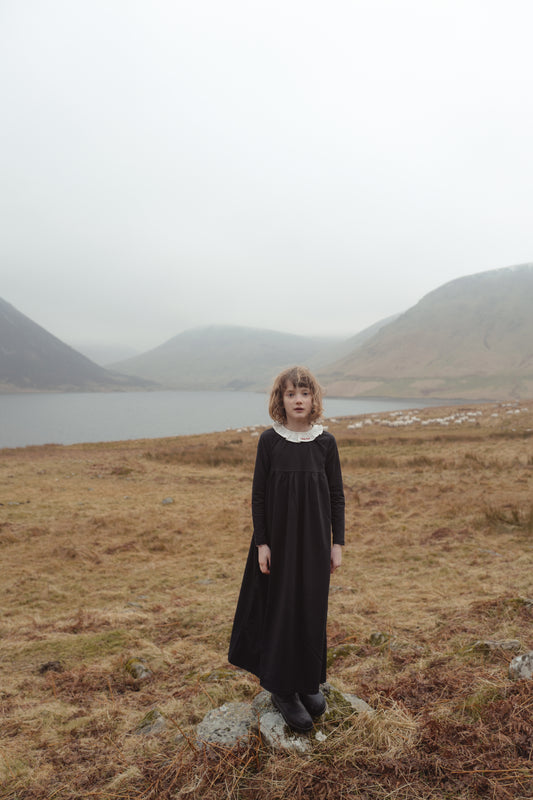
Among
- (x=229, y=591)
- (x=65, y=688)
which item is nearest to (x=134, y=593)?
(x=229, y=591)

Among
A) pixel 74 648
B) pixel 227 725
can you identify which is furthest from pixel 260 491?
pixel 74 648

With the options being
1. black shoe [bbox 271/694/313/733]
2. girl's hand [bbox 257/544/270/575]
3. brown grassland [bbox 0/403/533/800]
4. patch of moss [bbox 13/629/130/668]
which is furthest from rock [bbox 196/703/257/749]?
patch of moss [bbox 13/629/130/668]

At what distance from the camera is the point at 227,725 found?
2.70 metres

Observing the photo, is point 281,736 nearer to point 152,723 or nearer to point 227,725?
point 227,725

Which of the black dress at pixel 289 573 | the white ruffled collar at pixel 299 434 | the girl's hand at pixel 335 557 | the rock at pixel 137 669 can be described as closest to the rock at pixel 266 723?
the black dress at pixel 289 573

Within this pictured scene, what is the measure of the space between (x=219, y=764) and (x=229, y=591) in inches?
153

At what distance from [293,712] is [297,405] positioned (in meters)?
2.07

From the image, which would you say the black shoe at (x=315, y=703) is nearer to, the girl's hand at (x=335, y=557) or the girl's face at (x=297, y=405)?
the girl's hand at (x=335, y=557)

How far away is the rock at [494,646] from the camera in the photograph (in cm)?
337

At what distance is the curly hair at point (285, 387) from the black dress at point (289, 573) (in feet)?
0.41

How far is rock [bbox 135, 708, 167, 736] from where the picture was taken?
2.83 metres

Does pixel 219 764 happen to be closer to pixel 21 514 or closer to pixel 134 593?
pixel 134 593

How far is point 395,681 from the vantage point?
315 centimetres

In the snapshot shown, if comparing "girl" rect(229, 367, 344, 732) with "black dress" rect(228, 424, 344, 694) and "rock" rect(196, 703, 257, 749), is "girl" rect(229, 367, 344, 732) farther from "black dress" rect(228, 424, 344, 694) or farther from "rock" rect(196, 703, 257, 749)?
"rock" rect(196, 703, 257, 749)
